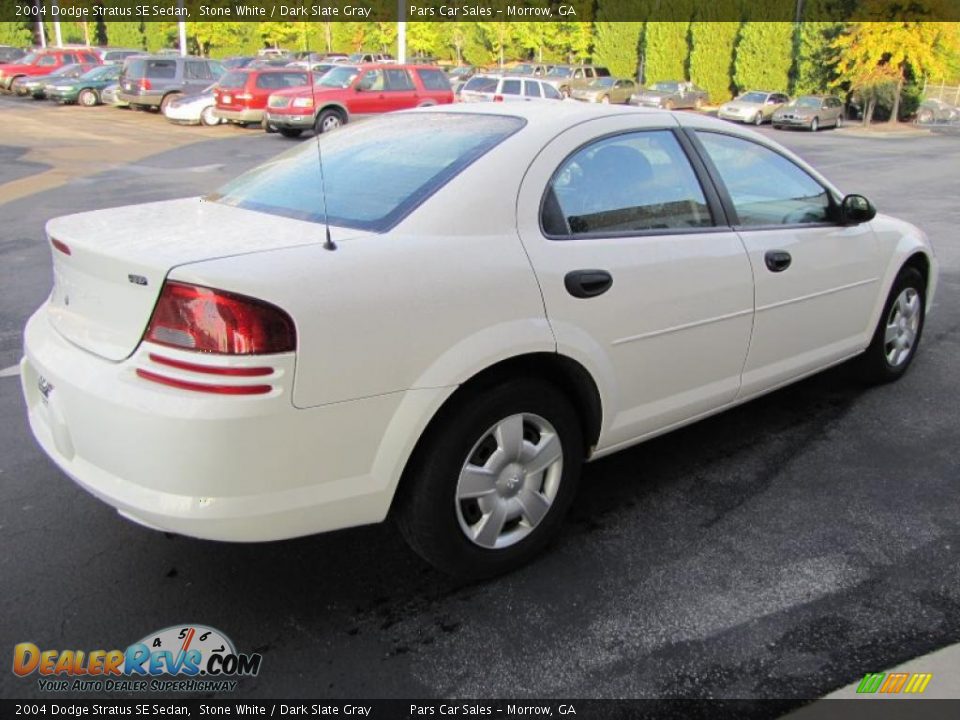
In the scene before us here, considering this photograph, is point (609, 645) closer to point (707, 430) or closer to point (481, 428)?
point (481, 428)

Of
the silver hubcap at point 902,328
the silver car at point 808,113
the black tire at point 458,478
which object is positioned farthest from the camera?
the silver car at point 808,113

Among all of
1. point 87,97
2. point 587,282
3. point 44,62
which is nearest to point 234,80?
point 87,97

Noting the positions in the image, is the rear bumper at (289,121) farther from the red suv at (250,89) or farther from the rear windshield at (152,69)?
the rear windshield at (152,69)

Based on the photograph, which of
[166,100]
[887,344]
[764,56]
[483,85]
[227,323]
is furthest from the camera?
[764,56]

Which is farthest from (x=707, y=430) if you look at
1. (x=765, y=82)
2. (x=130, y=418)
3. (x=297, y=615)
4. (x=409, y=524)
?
(x=765, y=82)

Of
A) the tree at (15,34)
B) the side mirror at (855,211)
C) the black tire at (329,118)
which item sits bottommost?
the black tire at (329,118)

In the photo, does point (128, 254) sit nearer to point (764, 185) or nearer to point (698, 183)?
point (698, 183)

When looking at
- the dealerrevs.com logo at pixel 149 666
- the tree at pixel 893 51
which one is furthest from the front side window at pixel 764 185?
the tree at pixel 893 51

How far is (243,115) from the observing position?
74.0 ft

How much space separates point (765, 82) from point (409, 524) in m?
46.0

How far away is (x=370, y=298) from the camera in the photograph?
250 centimetres

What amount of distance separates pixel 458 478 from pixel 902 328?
3.40 metres

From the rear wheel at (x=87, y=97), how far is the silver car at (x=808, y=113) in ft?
83.4

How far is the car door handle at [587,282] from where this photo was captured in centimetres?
295
